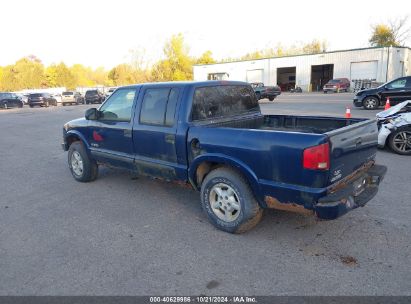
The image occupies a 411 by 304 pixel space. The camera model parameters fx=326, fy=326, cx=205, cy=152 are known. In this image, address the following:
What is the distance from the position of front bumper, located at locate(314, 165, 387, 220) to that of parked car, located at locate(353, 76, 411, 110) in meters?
13.9

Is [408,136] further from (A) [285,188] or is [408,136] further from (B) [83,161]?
(B) [83,161]

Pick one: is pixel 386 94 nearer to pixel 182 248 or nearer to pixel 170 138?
pixel 170 138

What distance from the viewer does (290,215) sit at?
430 centimetres

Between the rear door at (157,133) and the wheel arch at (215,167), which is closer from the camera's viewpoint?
the wheel arch at (215,167)

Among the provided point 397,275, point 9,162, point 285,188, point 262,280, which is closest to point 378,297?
point 397,275

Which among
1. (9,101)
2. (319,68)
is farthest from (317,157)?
(319,68)

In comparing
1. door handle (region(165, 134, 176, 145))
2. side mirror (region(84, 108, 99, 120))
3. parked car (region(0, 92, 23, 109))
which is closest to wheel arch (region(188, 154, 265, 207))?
door handle (region(165, 134, 176, 145))

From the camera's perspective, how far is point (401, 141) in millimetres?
7398

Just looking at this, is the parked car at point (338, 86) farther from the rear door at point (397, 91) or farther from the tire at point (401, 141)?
the tire at point (401, 141)

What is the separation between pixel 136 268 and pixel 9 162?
258 inches

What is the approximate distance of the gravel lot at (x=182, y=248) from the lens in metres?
2.90

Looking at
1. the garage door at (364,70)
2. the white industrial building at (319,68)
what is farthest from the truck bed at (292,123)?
the garage door at (364,70)

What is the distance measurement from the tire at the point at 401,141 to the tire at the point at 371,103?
1023cm

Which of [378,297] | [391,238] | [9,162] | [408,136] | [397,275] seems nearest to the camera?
[378,297]
